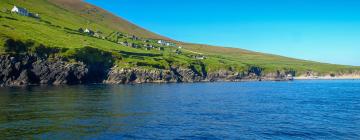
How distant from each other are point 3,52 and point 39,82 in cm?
2220

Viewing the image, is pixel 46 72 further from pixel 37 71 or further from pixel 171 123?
pixel 171 123

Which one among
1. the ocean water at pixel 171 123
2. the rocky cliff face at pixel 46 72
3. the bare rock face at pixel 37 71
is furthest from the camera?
the rocky cliff face at pixel 46 72

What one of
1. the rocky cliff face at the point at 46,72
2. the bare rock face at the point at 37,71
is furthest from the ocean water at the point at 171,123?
the rocky cliff face at the point at 46,72

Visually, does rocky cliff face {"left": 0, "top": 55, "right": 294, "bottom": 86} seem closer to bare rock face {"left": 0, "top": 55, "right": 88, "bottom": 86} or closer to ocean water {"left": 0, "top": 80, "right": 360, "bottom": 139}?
bare rock face {"left": 0, "top": 55, "right": 88, "bottom": 86}

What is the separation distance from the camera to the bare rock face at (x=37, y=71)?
152 m

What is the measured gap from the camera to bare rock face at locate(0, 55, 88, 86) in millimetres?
152500

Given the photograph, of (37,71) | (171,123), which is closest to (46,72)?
(37,71)

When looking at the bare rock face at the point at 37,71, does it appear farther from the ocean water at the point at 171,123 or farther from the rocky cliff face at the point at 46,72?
the ocean water at the point at 171,123

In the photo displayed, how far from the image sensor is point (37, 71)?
166500mm

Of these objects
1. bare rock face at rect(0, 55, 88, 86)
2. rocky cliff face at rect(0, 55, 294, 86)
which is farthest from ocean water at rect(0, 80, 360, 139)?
rocky cliff face at rect(0, 55, 294, 86)

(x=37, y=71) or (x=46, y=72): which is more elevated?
(x=37, y=71)

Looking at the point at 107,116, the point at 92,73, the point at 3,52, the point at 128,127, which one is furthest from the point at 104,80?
the point at 128,127

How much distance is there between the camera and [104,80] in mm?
196750

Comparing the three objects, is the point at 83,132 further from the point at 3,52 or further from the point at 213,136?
the point at 3,52
